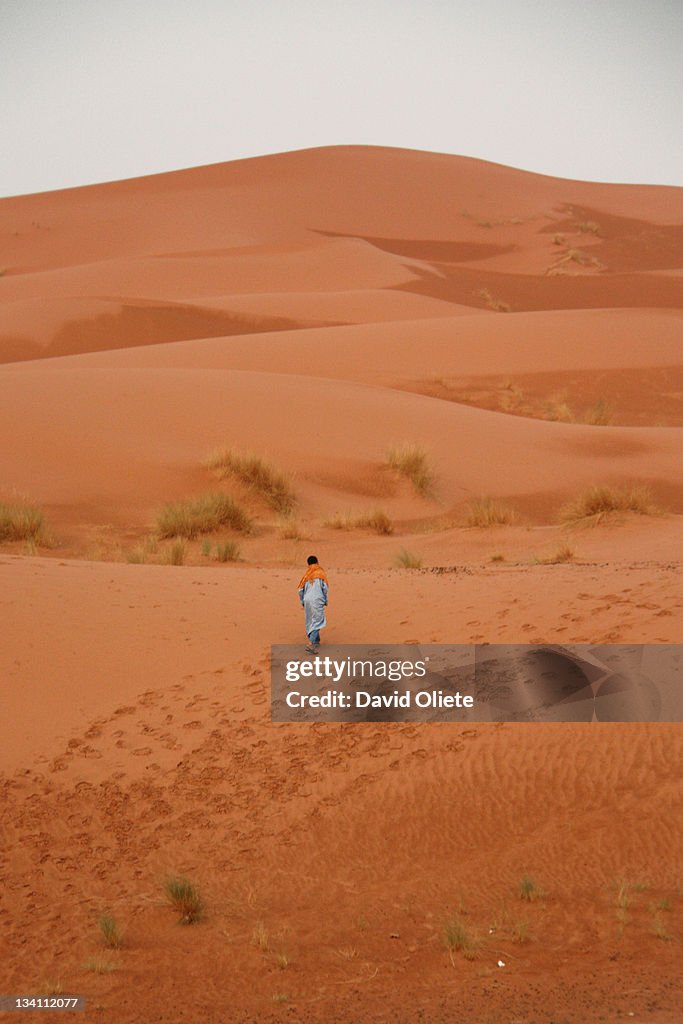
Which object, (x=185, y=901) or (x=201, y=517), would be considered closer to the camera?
(x=185, y=901)

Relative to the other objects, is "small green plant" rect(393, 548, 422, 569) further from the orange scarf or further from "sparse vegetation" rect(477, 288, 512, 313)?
"sparse vegetation" rect(477, 288, 512, 313)

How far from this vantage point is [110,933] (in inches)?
209

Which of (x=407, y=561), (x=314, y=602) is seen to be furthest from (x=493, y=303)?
(x=314, y=602)

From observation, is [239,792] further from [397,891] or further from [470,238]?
[470,238]

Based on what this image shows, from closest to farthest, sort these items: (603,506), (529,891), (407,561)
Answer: (529,891) → (407,561) → (603,506)

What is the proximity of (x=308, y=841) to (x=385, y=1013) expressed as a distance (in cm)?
174

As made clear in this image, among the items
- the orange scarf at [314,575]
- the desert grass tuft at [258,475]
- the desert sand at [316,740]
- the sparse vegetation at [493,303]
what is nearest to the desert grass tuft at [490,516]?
the desert sand at [316,740]

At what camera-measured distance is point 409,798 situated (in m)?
6.71

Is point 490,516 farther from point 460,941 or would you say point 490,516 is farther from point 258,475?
point 460,941

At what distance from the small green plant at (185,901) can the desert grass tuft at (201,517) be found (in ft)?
31.8

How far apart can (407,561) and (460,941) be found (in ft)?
25.5

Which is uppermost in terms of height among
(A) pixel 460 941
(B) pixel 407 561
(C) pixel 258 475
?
(C) pixel 258 475

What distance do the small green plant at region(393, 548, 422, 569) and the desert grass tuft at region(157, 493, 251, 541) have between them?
3.34m

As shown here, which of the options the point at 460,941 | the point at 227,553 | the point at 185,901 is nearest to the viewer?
the point at 460,941
